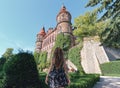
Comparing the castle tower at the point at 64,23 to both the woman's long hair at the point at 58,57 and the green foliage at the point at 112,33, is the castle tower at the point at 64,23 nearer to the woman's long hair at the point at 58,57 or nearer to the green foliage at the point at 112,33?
the green foliage at the point at 112,33

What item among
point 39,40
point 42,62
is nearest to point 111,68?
point 42,62

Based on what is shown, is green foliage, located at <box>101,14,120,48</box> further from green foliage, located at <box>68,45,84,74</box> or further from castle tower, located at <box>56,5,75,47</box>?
castle tower, located at <box>56,5,75,47</box>

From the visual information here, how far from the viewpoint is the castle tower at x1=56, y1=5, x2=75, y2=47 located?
44719 millimetres

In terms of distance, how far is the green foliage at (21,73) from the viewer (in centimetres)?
758

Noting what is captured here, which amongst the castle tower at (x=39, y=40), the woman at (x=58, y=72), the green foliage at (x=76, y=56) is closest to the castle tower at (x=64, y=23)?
the green foliage at (x=76, y=56)

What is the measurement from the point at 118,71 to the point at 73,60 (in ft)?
31.5

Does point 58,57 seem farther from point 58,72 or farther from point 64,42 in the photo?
point 64,42

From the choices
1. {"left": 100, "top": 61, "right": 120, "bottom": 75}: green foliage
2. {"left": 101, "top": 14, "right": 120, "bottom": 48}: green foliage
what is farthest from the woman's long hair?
{"left": 100, "top": 61, "right": 120, "bottom": 75}: green foliage

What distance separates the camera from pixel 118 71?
28203mm

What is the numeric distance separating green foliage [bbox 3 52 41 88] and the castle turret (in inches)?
1450

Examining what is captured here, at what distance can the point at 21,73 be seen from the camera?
7.68 m

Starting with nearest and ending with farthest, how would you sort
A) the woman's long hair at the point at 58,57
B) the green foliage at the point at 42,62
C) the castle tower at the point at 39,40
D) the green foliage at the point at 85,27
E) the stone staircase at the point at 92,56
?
the woman's long hair at the point at 58,57 < the stone staircase at the point at 92,56 < the green foliage at the point at 85,27 < the green foliage at the point at 42,62 < the castle tower at the point at 39,40

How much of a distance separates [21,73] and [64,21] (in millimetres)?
38568

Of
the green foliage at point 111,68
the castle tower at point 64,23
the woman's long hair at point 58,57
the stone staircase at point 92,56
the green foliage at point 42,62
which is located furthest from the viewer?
the green foliage at point 42,62
